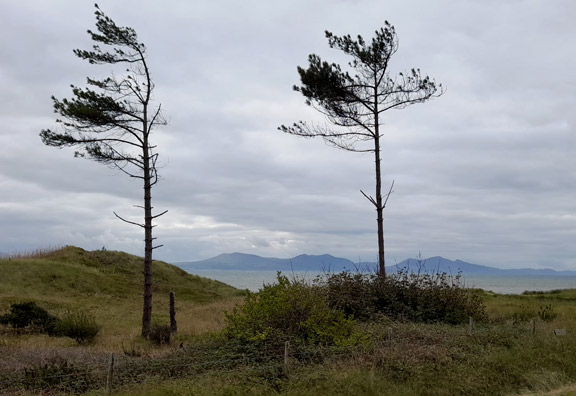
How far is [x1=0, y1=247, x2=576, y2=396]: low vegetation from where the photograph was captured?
33.6 feet

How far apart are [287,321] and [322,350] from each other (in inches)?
77.0

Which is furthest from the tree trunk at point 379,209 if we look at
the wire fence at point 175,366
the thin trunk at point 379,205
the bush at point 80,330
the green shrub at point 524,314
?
the bush at point 80,330

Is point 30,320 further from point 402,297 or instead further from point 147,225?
point 402,297

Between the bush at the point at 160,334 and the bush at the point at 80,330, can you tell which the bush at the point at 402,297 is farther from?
the bush at the point at 80,330

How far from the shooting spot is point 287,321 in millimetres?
14070

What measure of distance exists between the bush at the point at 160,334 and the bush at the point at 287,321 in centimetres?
498

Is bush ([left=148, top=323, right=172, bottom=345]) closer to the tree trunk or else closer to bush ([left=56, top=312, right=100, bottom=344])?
bush ([left=56, top=312, right=100, bottom=344])

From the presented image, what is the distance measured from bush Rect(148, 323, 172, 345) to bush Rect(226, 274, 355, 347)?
4.98m

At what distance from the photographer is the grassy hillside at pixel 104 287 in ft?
85.6

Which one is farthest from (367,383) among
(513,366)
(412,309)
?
(412,309)

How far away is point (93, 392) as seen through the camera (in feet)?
31.8

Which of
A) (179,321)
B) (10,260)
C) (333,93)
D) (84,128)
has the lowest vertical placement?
(179,321)

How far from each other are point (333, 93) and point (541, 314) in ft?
46.4

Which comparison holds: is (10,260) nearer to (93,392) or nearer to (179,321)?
(179,321)
